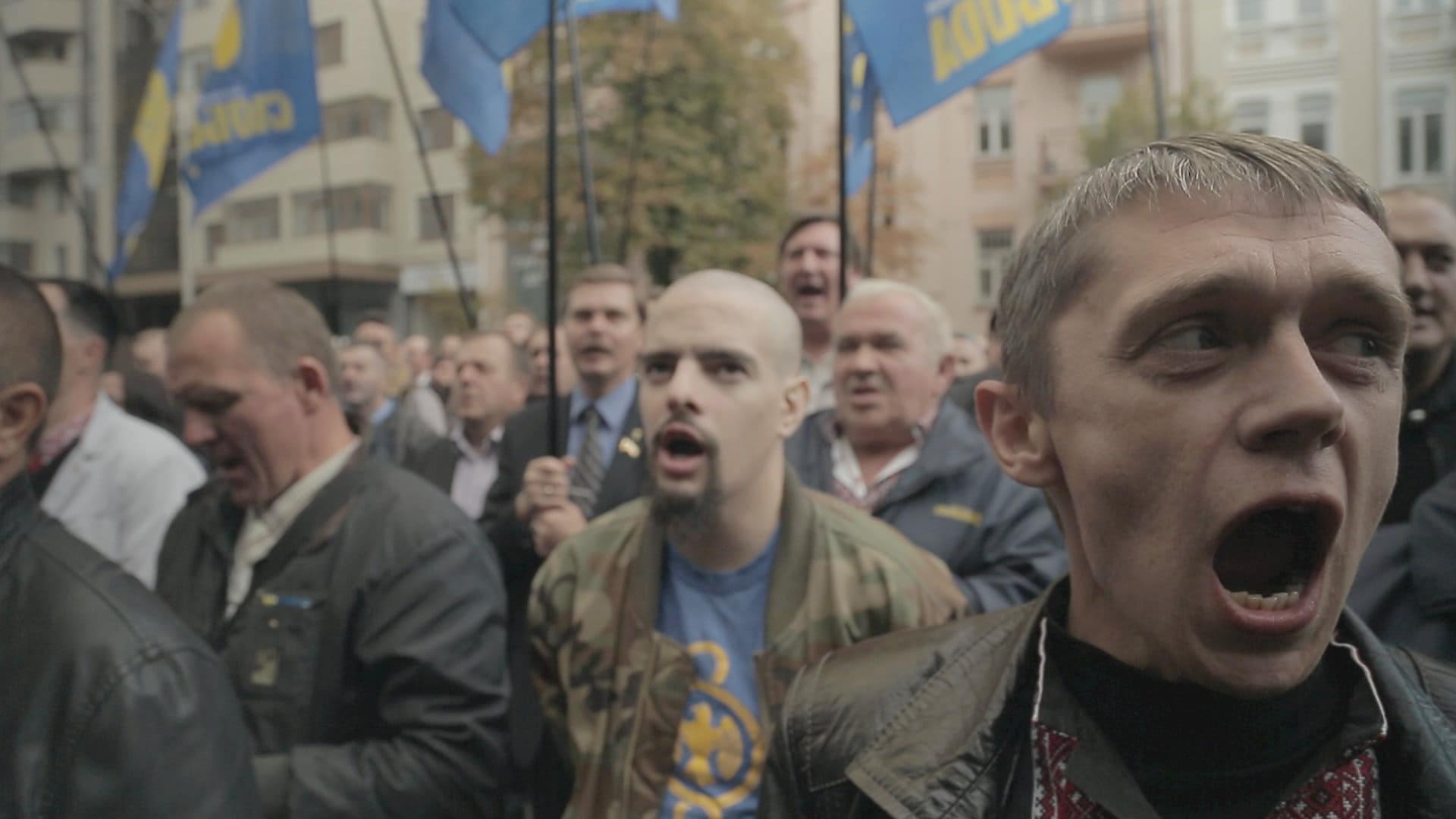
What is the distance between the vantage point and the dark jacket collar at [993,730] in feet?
4.19

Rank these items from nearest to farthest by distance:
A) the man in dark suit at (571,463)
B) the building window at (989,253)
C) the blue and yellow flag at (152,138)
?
the man in dark suit at (571,463)
the blue and yellow flag at (152,138)
the building window at (989,253)

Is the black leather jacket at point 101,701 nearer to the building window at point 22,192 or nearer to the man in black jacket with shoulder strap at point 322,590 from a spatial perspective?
the man in black jacket with shoulder strap at point 322,590

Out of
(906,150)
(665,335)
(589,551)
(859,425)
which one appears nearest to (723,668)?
(589,551)

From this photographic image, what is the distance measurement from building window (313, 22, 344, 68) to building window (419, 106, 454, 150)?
212 centimetres

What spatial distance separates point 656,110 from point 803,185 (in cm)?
406

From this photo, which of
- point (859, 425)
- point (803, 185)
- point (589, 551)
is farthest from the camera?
point (803, 185)

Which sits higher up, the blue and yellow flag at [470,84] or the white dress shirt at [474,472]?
the blue and yellow flag at [470,84]

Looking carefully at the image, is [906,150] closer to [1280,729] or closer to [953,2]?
[953,2]

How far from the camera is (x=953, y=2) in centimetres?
465

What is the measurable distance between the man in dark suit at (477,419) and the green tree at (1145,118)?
17.1 metres

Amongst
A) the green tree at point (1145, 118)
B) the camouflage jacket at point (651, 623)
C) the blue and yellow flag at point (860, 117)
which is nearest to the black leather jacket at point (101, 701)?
the camouflage jacket at point (651, 623)

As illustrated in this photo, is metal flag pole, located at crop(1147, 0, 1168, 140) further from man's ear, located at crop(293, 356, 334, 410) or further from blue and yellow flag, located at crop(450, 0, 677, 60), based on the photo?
man's ear, located at crop(293, 356, 334, 410)

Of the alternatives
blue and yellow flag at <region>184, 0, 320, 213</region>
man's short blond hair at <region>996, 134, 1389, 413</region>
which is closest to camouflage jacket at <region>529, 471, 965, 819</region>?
man's short blond hair at <region>996, 134, 1389, 413</region>

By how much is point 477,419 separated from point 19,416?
3907mm
